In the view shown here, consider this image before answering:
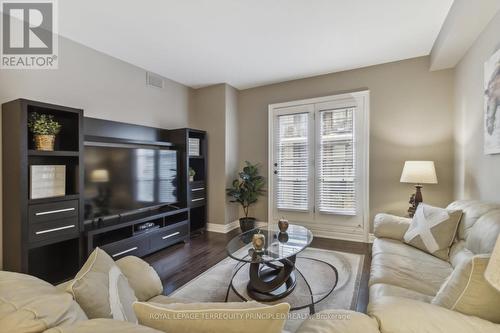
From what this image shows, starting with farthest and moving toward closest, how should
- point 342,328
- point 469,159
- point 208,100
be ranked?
point 208,100 → point 469,159 → point 342,328

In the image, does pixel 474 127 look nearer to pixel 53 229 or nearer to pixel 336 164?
pixel 336 164

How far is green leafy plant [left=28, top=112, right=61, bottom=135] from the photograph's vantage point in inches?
87.9

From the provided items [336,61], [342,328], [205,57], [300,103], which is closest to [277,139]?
[300,103]

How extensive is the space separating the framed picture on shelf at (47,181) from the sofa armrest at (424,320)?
2.73 metres

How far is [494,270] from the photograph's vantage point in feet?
2.87

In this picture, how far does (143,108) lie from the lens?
139 inches

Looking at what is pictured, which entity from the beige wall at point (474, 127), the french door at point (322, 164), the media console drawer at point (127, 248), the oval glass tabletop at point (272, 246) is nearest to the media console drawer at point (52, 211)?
the media console drawer at point (127, 248)

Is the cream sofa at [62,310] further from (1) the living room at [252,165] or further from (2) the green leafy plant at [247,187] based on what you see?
(2) the green leafy plant at [247,187]

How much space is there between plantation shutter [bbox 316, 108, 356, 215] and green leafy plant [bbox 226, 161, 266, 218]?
40.6 inches

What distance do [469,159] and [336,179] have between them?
1547 millimetres

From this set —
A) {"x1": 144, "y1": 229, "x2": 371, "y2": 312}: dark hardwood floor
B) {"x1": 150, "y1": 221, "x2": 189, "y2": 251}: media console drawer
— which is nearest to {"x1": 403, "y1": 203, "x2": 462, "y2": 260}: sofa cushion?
{"x1": 144, "y1": 229, "x2": 371, "y2": 312}: dark hardwood floor

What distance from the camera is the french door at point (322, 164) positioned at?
3.56 metres

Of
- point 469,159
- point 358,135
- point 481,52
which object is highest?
point 481,52

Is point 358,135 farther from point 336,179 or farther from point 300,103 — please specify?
point 300,103
